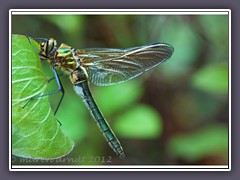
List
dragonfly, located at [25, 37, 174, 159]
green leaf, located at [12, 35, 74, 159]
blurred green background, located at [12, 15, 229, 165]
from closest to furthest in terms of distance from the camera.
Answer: green leaf, located at [12, 35, 74, 159] → dragonfly, located at [25, 37, 174, 159] → blurred green background, located at [12, 15, 229, 165]

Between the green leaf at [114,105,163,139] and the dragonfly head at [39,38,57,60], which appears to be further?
the green leaf at [114,105,163,139]

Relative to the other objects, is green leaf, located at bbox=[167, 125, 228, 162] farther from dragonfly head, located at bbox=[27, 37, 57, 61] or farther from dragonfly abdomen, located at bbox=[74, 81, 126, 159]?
dragonfly head, located at bbox=[27, 37, 57, 61]

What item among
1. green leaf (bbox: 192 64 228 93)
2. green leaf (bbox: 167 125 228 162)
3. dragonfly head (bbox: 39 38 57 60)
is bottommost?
green leaf (bbox: 167 125 228 162)

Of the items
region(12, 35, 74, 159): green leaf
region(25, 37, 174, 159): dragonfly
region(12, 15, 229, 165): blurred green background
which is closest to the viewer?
region(12, 35, 74, 159): green leaf

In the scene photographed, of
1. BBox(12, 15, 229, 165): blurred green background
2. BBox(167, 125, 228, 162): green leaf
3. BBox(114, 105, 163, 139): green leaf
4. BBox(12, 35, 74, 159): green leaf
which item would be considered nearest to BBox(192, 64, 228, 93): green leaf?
BBox(12, 15, 229, 165): blurred green background

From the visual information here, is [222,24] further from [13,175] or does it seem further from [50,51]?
[13,175]

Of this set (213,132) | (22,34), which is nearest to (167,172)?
(213,132)
